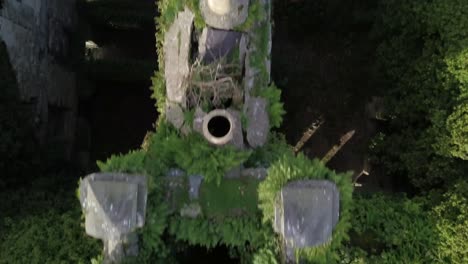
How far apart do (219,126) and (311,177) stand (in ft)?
3.34

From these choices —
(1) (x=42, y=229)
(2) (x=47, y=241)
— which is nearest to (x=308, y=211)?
(2) (x=47, y=241)

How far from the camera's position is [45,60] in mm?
8094

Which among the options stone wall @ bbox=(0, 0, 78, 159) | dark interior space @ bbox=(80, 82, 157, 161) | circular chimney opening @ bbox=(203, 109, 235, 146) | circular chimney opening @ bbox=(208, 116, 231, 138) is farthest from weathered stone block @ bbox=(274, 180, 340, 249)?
dark interior space @ bbox=(80, 82, 157, 161)

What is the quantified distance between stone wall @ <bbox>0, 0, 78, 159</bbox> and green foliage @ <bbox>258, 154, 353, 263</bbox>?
4842 millimetres

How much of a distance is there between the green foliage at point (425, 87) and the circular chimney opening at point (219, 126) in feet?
11.6

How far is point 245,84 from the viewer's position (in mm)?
4383

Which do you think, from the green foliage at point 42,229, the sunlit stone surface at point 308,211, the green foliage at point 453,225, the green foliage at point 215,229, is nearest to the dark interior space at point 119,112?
the green foliage at point 42,229

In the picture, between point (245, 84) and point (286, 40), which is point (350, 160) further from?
point (245, 84)

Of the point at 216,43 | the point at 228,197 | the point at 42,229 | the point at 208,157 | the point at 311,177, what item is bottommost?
the point at 42,229

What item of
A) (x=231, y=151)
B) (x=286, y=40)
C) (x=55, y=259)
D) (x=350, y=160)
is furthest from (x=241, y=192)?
(x=286, y=40)

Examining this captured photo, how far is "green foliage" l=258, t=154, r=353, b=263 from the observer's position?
12.4 feet

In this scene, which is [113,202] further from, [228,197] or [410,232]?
[410,232]

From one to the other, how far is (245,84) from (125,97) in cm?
603

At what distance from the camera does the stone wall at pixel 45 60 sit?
6965mm
